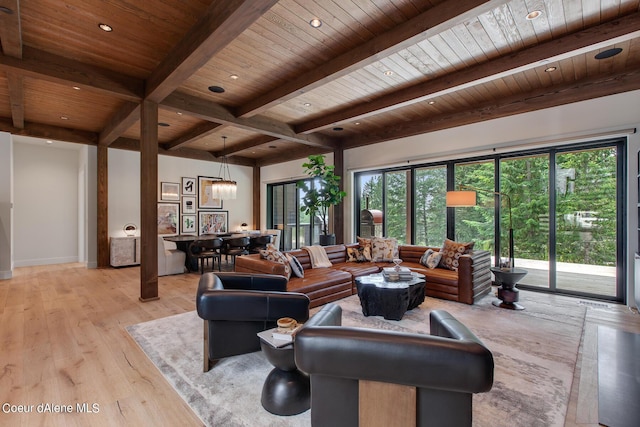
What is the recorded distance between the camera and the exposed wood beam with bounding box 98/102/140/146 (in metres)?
4.68

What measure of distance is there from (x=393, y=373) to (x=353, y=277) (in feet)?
11.0

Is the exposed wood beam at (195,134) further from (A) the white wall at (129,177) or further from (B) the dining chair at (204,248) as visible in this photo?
(B) the dining chair at (204,248)

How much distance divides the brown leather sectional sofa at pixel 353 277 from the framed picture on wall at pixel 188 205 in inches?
192

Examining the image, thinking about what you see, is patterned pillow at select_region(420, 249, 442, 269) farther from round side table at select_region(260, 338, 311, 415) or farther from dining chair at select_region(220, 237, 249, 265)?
dining chair at select_region(220, 237, 249, 265)

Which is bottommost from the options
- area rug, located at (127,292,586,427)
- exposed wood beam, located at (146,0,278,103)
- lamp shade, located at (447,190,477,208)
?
area rug, located at (127,292,586,427)

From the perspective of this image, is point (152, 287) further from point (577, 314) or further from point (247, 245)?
point (577, 314)

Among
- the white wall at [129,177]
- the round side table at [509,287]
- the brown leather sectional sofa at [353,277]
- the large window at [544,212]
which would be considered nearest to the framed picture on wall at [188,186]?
the white wall at [129,177]

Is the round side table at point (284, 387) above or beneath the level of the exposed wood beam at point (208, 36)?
beneath

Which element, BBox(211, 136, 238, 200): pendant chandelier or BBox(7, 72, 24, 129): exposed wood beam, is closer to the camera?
BBox(7, 72, 24, 129): exposed wood beam

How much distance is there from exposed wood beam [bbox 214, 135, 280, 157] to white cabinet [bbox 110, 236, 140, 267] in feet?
10.6

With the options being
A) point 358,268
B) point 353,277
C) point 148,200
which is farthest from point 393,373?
point 148,200

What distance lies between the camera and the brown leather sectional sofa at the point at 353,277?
12.8ft

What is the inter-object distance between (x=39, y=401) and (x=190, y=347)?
104cm

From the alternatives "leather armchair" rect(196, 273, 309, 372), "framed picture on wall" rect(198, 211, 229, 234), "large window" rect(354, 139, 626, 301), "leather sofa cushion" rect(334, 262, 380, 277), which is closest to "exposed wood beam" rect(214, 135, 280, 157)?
A: "framed picture on wall" rect(198, 211, 229, 234)
